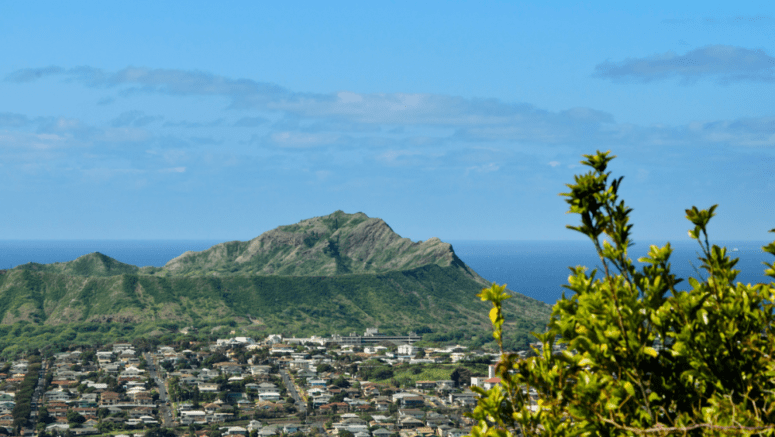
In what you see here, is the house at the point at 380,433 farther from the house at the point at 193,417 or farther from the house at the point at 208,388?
the house at the point at 208,388

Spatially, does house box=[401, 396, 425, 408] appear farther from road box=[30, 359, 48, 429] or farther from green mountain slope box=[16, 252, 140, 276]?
green mountain slope box=[16, 252, 140, 276]

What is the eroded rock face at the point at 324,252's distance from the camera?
14788 centimetres

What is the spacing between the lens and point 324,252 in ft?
499

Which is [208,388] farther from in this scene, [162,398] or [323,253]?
[323,253]

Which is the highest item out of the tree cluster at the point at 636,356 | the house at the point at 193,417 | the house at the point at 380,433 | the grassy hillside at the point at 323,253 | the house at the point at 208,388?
the grassy hillside at the point at 323,253

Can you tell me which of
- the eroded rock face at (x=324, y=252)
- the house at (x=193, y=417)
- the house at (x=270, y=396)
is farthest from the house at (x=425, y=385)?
the eroded rock face at (x=324, y=252)

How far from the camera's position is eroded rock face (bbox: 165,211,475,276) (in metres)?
148

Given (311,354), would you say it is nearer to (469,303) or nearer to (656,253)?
(469,303)

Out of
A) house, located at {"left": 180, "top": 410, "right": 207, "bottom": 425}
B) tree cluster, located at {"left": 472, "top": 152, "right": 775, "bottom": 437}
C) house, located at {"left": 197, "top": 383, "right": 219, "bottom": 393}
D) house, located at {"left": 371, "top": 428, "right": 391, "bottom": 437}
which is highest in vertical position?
tree cluster, located at {"left": 472, "top": 152, "right": 775, "bottom": 437}

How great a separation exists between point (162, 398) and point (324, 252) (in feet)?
269

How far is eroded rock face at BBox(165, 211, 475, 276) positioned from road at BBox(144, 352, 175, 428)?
188 feet

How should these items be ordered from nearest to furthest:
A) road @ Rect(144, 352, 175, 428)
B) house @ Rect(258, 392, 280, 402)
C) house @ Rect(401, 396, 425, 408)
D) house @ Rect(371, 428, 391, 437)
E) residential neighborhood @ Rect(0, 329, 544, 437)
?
house @ Rect(371, 428, 391, 437), residential neighborhood @ Rect(0, 329, 544, 437), road @ Rect(144, 352, 175, 428), house @ Rect(401, 396, 425, 408), house @ Rect(258, 392, 280, 402)

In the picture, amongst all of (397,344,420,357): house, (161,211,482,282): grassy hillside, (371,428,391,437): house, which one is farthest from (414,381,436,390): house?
(161,211,482,282): grassy hillside

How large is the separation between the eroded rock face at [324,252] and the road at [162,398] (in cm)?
5739
